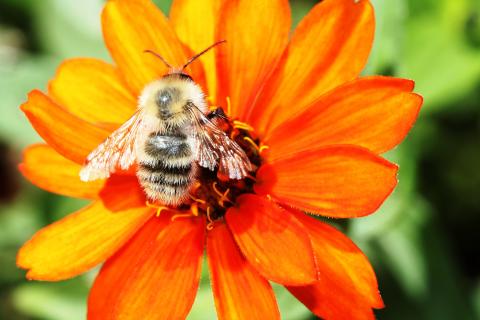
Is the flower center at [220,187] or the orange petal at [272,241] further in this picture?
the flower center at [220,187]

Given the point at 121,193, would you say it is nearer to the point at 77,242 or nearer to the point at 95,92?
the point at 77,242

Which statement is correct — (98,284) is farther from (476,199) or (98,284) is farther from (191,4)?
(476,199)

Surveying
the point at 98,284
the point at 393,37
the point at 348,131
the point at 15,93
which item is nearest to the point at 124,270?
the point at 98,284

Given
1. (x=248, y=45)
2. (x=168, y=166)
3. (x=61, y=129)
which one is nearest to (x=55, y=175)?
(x=61, y=129)

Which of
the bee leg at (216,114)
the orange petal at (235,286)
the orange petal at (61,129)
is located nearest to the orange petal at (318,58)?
the bee leg at (216,114)

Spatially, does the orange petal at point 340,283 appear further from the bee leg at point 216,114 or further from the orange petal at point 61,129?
the orange petal at point 61,129
